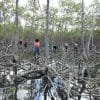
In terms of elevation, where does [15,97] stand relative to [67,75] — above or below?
below

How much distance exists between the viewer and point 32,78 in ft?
30.9

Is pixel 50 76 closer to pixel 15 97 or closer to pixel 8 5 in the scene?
pixel 15 97

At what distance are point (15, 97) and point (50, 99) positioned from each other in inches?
39.4

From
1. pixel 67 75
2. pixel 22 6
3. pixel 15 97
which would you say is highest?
pixel 22 6

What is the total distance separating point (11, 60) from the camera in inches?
439

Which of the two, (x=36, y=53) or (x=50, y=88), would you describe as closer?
(x=50, y=88)

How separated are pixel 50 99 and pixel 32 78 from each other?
1739 millimetres

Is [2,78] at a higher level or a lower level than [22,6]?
lower

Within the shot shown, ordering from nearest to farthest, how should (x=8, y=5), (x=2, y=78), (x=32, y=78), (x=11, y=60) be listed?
(x=32, y=78) → (x=2, y=78) → (x=11, y=60) → (x=8, y=5)

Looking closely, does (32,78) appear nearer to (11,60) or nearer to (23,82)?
(23,82)

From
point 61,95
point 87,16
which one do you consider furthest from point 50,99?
point 87,16

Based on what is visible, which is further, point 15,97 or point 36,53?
point 36,53

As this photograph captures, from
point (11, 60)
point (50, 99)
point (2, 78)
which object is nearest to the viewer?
point (50, 99)

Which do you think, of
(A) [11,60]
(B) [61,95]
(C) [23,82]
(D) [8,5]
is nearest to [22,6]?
(D) [8,5]
